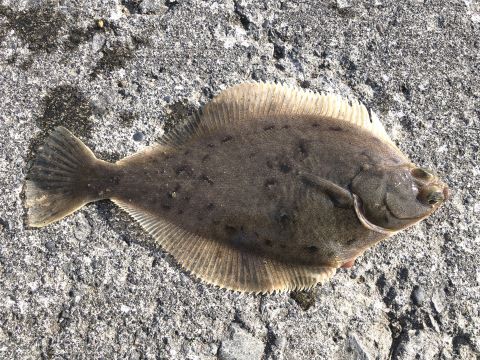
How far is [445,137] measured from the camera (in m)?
3.18

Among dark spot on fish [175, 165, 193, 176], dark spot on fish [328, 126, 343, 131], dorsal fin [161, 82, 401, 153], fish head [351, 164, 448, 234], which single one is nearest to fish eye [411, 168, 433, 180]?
fish head [351, 164, 448, 234]

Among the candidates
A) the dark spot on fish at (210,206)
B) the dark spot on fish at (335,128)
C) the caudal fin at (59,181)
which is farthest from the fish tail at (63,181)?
the dark spot on fish at (335,128)

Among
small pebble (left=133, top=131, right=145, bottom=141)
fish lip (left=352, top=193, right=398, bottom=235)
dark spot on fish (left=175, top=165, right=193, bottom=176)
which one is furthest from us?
small pebble (left=133, top=131, right=145, bottom=141)

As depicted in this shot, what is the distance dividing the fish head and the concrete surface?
416mm

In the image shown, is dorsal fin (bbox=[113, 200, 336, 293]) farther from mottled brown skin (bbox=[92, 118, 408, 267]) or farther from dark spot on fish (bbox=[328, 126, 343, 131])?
dark spot on fish (bbox=[328, 126, 343, 131])

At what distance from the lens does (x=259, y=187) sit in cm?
258

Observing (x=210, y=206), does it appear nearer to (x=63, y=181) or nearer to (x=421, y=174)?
(x=63, y=181)

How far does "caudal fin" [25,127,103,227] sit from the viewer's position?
2.73 m

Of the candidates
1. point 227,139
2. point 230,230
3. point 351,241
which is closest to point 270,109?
point 227,139

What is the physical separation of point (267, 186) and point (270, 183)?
2 cm

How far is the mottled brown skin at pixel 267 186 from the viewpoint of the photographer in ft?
8.43

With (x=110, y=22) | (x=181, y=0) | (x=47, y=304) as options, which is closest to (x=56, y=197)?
(x=47, y=304)

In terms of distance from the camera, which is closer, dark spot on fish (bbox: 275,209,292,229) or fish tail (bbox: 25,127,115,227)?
dark spot on fish (bbox: 275,209,292,229)

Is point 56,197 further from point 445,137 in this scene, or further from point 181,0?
point 445,137
